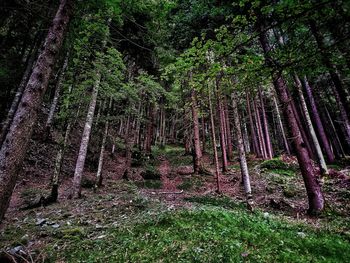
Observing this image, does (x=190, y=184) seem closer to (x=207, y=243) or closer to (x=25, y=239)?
(x=207, y=243)

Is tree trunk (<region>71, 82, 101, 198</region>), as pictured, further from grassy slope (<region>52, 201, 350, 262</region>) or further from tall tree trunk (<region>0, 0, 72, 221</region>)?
tall tree trunk (<region>0, 0, 72, 221</region>)

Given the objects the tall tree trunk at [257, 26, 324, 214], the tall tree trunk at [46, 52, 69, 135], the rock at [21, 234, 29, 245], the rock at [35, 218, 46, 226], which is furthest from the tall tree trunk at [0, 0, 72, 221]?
the tall tree trunk at [46, 52, 69, 135]

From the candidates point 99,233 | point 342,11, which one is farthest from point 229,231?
point 342,11

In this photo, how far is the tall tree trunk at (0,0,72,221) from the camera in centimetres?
405

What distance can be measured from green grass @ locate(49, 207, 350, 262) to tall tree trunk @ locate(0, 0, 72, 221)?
2384 millimetres

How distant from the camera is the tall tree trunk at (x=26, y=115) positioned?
159 inches

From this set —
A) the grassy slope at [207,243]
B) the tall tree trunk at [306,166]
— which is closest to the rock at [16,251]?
the grassy slope at [207,243]

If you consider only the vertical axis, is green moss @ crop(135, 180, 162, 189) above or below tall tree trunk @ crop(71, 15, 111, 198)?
below

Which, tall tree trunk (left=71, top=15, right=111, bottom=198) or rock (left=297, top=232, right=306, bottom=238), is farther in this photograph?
tall tree trunk (left=71, top=15, right=111, bottom=198)

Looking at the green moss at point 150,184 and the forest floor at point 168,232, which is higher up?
the green moss at point 150,184

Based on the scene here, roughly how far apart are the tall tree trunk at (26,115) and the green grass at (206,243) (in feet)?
7.82

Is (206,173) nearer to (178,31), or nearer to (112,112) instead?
(112,112)

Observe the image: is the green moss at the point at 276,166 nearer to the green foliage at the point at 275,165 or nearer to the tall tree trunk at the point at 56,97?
the green foliage at the point at 275,165

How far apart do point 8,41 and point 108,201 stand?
13.2 meters
